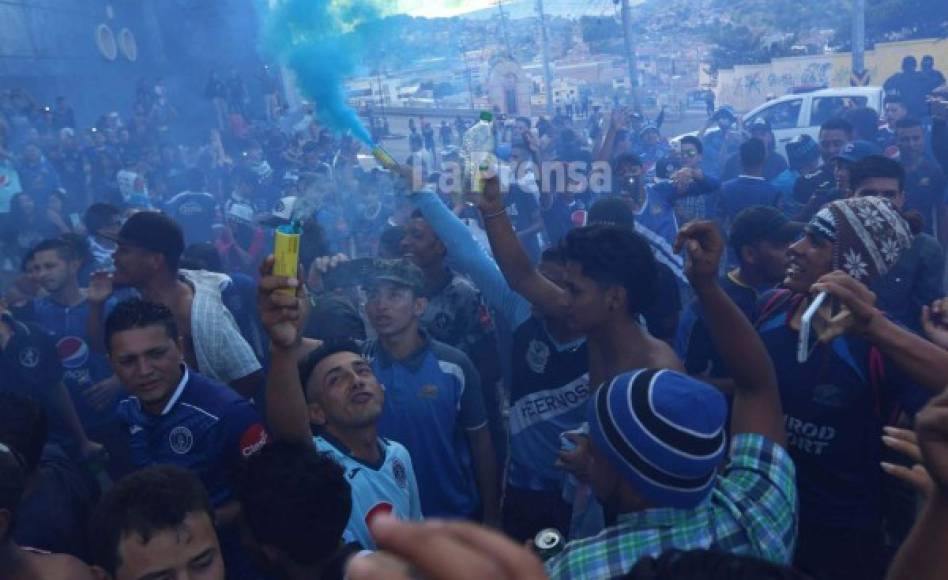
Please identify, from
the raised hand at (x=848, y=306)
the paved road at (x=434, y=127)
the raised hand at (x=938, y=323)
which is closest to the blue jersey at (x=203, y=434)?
the raised hand at (x=848, y=306)

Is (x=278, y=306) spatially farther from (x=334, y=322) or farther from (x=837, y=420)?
(x=837, y=420)

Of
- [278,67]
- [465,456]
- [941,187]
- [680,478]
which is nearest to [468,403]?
[465,456]

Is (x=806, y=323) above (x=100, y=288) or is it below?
above

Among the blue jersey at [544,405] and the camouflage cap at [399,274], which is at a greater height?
the camouflage cap at [399,274]

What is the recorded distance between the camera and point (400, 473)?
297cm

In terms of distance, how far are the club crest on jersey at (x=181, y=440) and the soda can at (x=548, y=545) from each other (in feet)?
4.64

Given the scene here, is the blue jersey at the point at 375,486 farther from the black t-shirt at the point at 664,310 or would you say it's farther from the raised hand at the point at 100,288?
the raised hand at the point at 100,288

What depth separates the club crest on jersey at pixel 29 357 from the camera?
406 centimetres

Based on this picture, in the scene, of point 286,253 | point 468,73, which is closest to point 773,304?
point 286,253

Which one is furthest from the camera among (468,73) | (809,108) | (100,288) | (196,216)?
(468,73)

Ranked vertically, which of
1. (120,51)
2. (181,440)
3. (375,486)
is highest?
(120,51)

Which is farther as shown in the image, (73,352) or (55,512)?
(73,352)

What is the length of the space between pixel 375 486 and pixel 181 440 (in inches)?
30.0

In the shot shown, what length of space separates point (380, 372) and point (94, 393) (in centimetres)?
199
